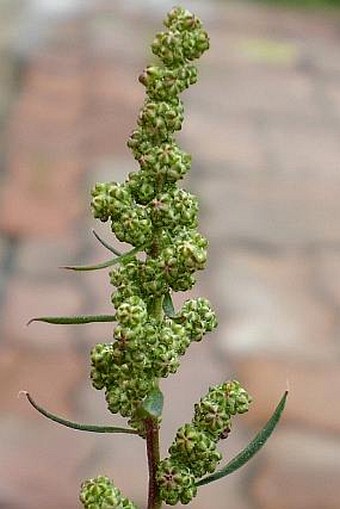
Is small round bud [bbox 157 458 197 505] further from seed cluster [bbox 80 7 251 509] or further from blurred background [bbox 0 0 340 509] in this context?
blurred background [bbox 0 0 340 509]

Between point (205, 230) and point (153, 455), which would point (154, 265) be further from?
point (205, 230)

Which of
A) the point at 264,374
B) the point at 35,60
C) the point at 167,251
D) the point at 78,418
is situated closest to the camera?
the point at 167,251

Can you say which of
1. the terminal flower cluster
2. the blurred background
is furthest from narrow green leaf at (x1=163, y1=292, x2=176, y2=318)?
the blurred background

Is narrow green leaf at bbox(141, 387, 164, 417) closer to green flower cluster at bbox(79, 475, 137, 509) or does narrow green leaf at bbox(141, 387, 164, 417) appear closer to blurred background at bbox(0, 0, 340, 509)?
green flower cluster at bbox(79, 475, 137, 509)

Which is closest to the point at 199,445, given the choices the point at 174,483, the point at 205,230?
the point at 174,483

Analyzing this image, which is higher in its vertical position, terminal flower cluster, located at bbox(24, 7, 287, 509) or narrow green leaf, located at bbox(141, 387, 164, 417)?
terminal flower cluster, located at bbox(24, 7, 287, 509)

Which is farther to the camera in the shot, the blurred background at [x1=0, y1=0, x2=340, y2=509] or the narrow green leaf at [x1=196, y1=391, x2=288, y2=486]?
the blurred background at [x1=0, y1=0, x2=340, y2=509]

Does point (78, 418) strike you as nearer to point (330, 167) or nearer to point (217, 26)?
point (330, 167)

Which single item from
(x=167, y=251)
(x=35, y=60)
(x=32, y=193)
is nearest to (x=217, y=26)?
(x=35, y=60)

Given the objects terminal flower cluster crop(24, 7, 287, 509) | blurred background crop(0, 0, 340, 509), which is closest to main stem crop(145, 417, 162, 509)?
terminal flower cluster crop(24, 7, 287, 509)
